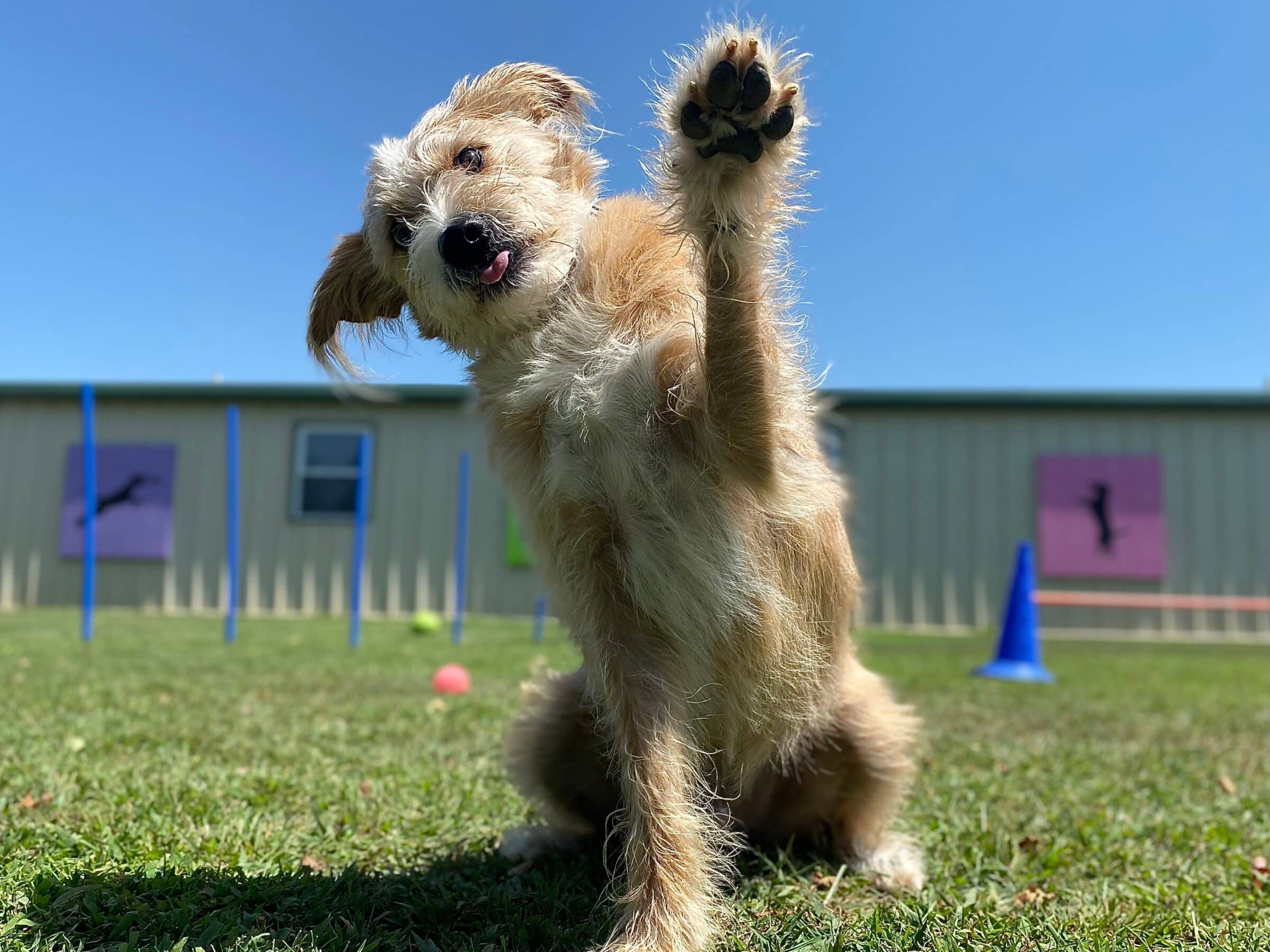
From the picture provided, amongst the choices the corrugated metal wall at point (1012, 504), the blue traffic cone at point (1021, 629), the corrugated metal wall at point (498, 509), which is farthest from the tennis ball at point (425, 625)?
the blue traffic cone at point (1021, 629)

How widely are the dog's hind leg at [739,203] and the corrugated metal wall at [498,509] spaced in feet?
42.5

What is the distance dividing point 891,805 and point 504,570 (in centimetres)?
1322

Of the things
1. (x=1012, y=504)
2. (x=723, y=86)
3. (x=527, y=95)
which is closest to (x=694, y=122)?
(x=723, y=86)

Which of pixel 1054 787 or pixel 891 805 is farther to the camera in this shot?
pixel 1054 787

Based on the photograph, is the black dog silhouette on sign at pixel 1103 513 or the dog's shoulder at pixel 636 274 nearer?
the dog's shoulder at pixel 636 274

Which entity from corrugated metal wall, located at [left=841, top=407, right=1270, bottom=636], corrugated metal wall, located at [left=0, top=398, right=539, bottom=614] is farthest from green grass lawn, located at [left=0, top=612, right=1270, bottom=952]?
corrugated metal wall, located at [left=0, top=398, right=539, bottom=614]

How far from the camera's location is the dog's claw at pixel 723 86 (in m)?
1.50

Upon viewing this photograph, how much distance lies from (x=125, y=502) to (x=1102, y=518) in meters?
16.9

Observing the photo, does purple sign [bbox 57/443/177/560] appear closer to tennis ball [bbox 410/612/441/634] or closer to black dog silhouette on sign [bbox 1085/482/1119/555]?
tennis ball [bbox 410/612/441/634]

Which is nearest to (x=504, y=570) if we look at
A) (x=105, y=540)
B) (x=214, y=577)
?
(x=214, y=577)

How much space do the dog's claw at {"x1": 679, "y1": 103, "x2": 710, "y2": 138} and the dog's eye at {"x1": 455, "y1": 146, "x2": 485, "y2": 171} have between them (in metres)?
0.81

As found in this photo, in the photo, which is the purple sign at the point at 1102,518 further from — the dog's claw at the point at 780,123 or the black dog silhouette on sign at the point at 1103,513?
the dog's claw at the point at 780,123

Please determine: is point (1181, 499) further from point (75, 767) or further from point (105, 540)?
point (105, 540)

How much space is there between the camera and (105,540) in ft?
51.4
